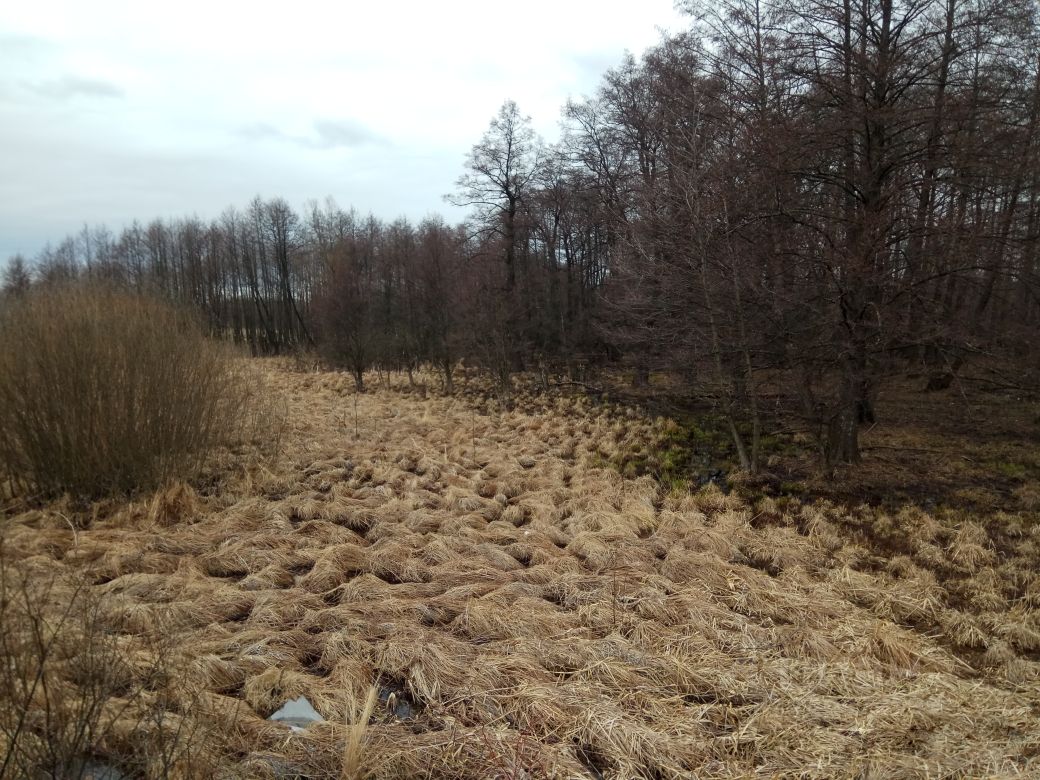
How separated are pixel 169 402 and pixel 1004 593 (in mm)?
9740

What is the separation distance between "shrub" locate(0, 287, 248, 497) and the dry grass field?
0.63m

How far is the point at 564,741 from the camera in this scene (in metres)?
3.46

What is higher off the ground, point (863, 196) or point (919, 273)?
point (863, 196)

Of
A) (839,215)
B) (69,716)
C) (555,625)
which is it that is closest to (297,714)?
(69,716)

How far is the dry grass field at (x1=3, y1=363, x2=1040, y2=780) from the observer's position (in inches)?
132

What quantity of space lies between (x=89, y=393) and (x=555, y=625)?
658cm

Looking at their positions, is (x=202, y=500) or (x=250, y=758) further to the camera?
(x=202, y=500)

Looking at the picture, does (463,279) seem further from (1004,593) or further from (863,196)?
(1004,593)

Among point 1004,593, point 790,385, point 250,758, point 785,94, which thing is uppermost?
point 785,94

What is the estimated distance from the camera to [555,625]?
486 centimetres

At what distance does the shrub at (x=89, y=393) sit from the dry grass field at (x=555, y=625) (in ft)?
2.06

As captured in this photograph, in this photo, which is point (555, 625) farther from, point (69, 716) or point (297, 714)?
point (69, 716)

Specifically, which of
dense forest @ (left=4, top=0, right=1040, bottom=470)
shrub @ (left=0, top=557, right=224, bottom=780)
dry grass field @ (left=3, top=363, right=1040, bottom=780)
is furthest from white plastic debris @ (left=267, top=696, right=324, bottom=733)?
dense forest @ (left=4, top=0, right=1040, bottom=470)

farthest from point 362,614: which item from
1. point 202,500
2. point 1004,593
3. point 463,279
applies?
point 463,279
